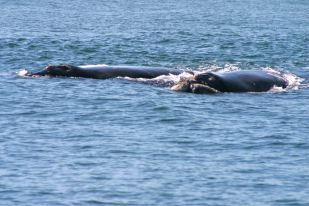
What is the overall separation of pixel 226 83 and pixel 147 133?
28.6 ft

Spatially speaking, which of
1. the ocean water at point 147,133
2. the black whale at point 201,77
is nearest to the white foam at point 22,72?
the ocean water at point 147,133

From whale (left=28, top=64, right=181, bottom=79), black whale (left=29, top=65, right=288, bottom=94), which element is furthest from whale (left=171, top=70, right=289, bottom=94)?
whale (left=28, top=64, right=181, bottom=79)

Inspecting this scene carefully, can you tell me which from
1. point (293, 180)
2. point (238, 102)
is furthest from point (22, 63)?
point (293, 180)

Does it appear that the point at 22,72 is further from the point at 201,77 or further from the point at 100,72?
the point at 201,77

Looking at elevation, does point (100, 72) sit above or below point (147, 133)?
above

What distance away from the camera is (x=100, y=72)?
41.5 meters

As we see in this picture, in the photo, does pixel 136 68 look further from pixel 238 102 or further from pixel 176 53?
pixel 176 53

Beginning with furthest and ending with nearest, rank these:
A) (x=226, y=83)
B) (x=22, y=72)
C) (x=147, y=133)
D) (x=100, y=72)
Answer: (x=22, y=72)
(x=100, y=72)
(x=226, y=83)
(x=147, y=133)

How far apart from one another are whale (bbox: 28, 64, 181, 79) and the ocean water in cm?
63

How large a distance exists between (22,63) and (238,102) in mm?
14090

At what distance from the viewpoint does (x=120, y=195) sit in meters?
23.8

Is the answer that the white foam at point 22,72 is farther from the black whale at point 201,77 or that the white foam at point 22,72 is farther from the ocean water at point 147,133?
the black whale at point 201,77

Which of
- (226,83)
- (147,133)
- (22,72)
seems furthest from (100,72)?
(147,133)

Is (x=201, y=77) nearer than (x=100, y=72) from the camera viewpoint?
Yes
